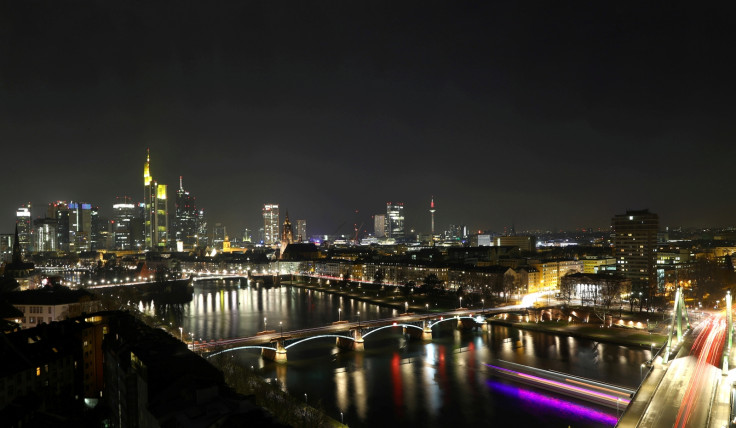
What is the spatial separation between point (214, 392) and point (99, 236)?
13087 centimetres

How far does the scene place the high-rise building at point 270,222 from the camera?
154 m

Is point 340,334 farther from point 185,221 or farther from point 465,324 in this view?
point 185,221

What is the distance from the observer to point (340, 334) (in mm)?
23812

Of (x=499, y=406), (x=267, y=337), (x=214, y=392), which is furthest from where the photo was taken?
(x=267, y=337)

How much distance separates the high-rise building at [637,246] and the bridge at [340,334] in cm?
1971

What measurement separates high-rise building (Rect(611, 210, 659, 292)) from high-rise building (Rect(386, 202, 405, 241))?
414ft

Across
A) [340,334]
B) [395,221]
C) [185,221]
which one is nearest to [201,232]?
[185,221]

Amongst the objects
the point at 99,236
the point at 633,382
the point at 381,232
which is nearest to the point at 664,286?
the point at 633,382

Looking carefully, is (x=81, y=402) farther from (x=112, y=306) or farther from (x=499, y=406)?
(x=112, y=306)

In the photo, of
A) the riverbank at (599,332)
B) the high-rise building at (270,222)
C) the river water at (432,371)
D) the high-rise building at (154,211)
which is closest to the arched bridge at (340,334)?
the river water at (432,371)

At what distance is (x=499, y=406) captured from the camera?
15.9m

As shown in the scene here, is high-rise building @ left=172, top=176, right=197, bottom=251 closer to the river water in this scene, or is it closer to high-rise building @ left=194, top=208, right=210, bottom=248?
high-rise building @ left=194, top=208, right=210, bottom=248

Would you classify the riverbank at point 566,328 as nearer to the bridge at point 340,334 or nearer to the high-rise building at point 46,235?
the bridge at point 340,334

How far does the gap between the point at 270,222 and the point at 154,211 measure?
48512mm
